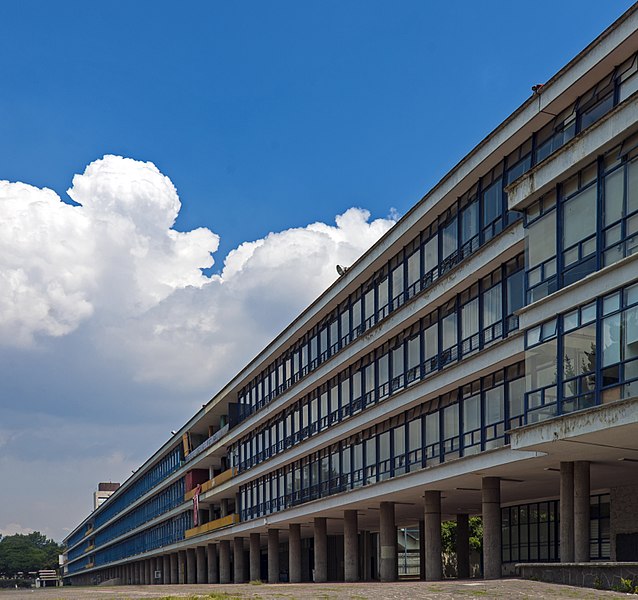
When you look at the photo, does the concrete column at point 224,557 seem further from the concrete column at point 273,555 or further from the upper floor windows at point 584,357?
the upper floor windows at point 584,357

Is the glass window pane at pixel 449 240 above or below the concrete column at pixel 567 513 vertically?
above

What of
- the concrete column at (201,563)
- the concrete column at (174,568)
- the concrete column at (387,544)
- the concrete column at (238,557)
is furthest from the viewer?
the concrete column at (174,568)

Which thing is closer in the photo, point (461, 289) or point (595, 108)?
point (595, 108)

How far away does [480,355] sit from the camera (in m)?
34.7

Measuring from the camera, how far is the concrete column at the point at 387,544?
4591 cm

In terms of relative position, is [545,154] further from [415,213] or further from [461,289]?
[415,213]

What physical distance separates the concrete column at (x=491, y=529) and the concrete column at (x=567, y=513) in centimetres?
570

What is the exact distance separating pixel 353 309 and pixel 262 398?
1986 cm

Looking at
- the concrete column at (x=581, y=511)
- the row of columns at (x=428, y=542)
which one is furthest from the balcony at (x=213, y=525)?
the concrete column at (x=581, y=511)

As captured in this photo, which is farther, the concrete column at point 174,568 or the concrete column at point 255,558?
the concrete column at point 174,568

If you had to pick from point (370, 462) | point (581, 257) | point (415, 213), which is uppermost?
point (415, 213)

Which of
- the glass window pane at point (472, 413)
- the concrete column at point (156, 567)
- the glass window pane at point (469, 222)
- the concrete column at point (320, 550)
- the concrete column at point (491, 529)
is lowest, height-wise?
the concrete column at point (156, 567)

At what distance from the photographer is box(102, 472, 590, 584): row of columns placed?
97.5 feet

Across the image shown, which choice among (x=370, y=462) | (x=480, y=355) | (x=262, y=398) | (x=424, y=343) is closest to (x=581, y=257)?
(x=480, y=355)
